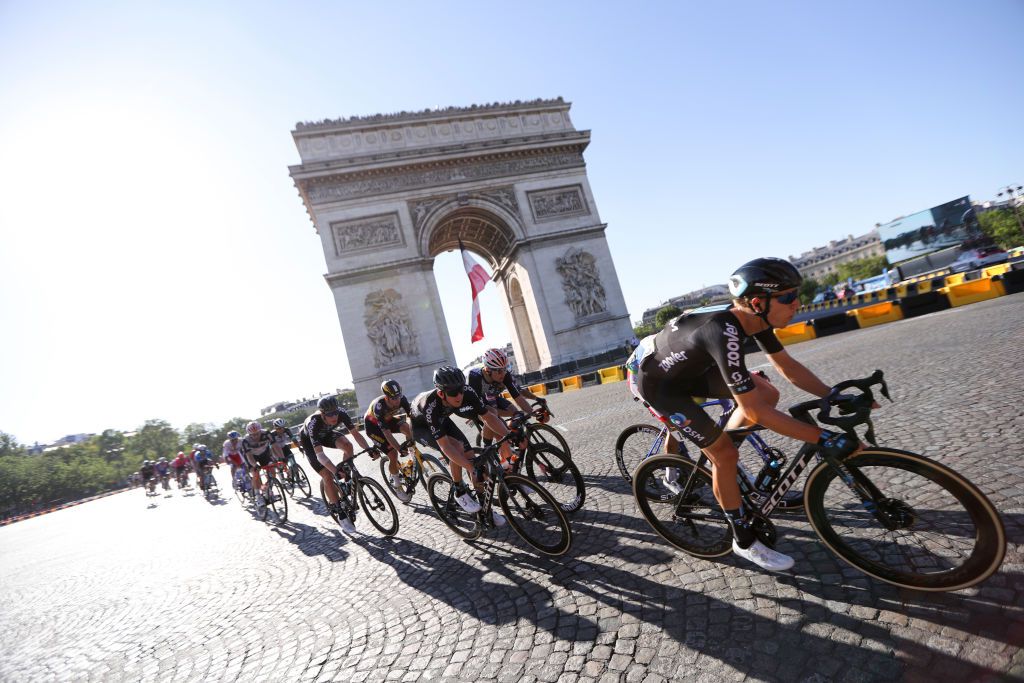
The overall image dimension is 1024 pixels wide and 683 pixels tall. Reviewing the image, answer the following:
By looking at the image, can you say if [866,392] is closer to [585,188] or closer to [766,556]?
[766,556]

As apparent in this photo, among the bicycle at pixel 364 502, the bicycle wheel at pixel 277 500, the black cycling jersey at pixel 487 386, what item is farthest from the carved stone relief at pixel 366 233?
the black cycling jersey at pixel 487 386

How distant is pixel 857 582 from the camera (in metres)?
2.24

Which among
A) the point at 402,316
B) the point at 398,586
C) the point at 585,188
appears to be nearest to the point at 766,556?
the point at 398,586

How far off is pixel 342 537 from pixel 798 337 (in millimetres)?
14192

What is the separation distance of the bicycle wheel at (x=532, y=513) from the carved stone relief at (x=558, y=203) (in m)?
22.7

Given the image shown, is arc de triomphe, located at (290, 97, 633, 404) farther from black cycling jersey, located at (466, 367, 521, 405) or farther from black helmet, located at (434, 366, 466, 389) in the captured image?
black helmet, located at (434, 366, 466, 389)

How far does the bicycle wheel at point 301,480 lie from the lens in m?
8.97

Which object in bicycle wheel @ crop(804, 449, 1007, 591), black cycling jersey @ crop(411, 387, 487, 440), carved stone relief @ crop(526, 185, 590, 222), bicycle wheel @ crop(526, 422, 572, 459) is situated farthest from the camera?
carved stone relief @ crop(526, 185, 590, 222)

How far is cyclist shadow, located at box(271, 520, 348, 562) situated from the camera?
4.97 m

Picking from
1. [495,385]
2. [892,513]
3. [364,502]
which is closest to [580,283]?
[495,385]

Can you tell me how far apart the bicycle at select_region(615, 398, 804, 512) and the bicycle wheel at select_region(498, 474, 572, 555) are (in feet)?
2.59

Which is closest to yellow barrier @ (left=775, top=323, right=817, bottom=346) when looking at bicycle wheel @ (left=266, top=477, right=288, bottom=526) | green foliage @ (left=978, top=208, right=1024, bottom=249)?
bicycle wheel @ (left=266, top=477, right=288, bottom=526)

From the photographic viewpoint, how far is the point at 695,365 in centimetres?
264

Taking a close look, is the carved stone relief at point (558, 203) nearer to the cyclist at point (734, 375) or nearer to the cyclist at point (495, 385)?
the cyclist at point (495, 385)
